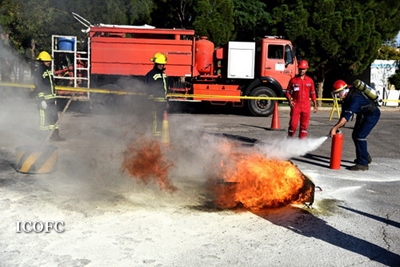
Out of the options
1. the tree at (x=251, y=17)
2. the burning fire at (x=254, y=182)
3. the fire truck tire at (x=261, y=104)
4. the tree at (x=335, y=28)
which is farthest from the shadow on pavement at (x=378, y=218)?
the tree at (x=251, y=17)

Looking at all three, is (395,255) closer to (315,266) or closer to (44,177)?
(315,266)

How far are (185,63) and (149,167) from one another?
416 inches

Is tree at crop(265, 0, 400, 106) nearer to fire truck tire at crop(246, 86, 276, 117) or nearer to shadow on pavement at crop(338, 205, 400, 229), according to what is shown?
fire truck tire at crop(246, 86, 276, 117)

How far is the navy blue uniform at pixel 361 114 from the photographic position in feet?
24.9

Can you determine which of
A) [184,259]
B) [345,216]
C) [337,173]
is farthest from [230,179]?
[337,173]

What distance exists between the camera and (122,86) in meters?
16.1

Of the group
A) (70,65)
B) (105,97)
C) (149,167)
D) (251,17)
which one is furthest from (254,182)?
(251,17)

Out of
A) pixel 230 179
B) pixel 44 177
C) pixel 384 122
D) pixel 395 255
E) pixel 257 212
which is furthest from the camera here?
pixel 384 122

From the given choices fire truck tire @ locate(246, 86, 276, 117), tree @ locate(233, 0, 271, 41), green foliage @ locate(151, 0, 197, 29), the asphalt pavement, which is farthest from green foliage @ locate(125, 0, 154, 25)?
the asphalt pavement

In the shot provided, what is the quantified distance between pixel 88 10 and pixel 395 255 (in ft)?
52.0

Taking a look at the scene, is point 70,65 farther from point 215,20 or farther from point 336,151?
point 336,151

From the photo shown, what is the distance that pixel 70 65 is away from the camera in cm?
1647

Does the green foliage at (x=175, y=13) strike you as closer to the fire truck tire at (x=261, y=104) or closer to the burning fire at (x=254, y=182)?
the fire truck tire at (x=261, y=104)

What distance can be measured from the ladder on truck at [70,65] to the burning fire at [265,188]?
37.1 ft
